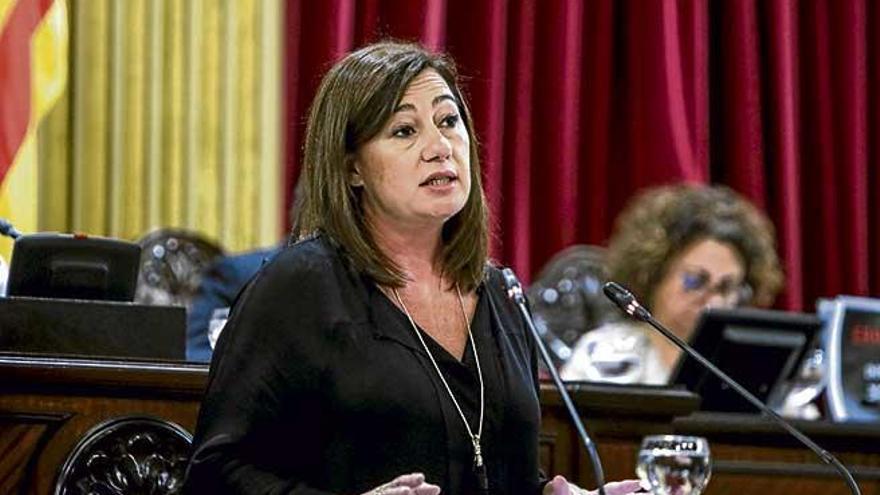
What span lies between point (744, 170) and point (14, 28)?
8.19 feet

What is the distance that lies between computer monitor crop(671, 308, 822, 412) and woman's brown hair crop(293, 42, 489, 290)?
127 centimetres

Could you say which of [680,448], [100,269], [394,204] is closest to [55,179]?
[100,269]

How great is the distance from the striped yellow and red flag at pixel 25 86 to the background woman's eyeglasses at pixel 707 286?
154 cm

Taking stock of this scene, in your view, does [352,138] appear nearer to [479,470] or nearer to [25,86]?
[479,470]

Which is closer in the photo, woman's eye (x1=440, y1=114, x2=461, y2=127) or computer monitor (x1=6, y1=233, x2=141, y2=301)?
woman's eye (x1=440, y1=114, x2=461, y2=127)

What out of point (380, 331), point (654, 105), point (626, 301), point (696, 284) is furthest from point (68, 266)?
point (654, 105)

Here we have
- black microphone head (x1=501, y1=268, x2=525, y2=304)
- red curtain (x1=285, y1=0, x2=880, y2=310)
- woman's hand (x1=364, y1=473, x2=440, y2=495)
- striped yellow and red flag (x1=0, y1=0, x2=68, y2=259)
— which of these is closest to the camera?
woman's hand (x1=364, y1=473, x2=440, y2=495)

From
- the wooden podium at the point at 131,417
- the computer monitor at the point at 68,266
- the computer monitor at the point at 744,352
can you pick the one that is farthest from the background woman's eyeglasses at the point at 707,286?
the computer monitor at the point at 68,266

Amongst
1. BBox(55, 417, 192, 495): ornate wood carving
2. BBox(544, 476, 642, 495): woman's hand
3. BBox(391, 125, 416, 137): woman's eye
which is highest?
BBox(391, 125, 416, 137): woman's eye

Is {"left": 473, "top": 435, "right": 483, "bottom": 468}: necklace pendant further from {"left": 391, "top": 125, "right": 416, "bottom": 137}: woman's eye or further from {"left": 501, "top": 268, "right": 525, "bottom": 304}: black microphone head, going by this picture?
{"left": 391, "top": 125, "right": 416, "bottom": 137}: woman's eye

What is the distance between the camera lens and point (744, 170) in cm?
575

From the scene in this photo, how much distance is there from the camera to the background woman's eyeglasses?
436 cm

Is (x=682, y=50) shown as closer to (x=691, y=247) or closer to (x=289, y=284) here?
(x=691, y=247)

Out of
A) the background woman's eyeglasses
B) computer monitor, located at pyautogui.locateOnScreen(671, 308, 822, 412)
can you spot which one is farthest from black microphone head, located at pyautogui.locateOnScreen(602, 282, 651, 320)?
the background woman's eyeglasses
